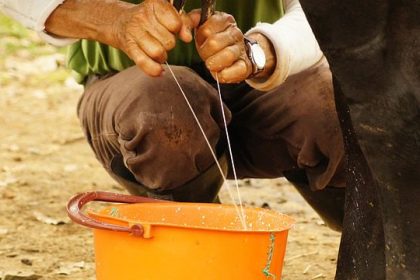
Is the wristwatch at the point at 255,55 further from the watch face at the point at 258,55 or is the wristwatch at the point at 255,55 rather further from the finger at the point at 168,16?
the finger at the point at 168,16

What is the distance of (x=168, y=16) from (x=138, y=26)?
3.6 inches

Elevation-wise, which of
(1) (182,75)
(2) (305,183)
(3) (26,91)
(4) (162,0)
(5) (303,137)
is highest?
(4) (162,0)

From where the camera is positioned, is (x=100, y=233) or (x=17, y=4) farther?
(x=17, y=4)

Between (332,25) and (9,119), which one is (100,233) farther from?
(9,119)

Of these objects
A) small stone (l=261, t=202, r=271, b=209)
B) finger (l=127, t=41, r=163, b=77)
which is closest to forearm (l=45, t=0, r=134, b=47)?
finger (l=127, t=41, r=163, b=77)

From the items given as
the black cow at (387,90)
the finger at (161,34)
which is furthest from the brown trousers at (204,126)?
the black cow at (387,90)

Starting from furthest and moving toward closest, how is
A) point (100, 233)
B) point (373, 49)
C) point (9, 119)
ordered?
point (9, 119) → point (100, 233) → point (373, 49)

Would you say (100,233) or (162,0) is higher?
(162,0)

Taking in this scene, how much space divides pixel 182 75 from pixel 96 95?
1.04 feet

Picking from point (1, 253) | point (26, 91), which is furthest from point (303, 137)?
point (26, 91)

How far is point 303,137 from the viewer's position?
9.35ft

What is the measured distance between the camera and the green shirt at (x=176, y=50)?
2.95 meters

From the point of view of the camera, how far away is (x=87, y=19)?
2387 millimetres

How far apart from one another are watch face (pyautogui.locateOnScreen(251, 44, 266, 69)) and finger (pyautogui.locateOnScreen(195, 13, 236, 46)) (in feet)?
0.55
